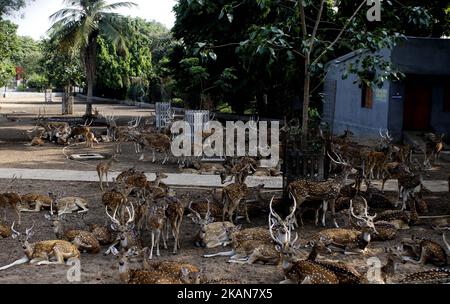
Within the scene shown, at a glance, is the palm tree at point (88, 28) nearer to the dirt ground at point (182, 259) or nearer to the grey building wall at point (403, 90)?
the grey building wall at point (403, 90)

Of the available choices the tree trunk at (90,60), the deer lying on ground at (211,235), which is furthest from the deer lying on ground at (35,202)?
the tree trunk at (90,60)

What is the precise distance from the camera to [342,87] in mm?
29516

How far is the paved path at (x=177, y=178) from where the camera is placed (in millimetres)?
15992

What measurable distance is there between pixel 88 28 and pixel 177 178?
68.5ft

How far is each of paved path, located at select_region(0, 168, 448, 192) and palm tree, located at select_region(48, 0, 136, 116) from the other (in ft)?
60.6

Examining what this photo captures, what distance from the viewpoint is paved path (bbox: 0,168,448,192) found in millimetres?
15992

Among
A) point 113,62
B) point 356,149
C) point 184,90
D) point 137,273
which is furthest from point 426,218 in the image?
point 113,62

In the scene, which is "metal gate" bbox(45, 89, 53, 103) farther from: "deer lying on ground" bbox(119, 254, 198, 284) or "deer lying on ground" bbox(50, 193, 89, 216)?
"deer lying on ground" bbox(119, 254, 198, 284)

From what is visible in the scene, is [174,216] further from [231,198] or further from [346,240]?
[346,240]

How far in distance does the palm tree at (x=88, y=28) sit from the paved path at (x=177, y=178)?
60.6ft

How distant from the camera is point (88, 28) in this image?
34.8 meters

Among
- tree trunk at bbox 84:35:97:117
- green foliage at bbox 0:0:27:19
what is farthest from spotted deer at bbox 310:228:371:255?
tree trunk at bbox 84:35:97:117
